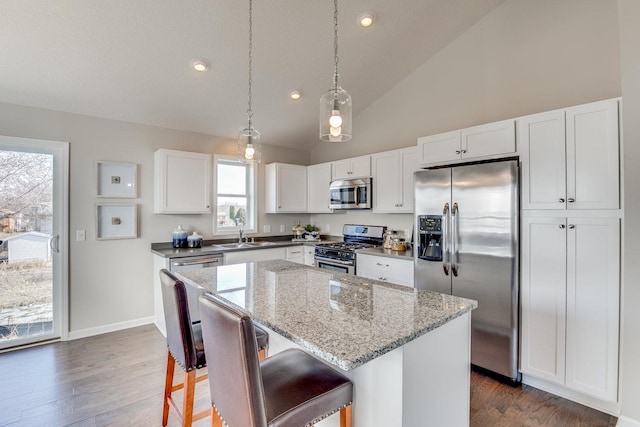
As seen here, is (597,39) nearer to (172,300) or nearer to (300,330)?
(300,330)

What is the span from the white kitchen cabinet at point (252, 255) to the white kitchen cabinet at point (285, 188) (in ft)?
2.37

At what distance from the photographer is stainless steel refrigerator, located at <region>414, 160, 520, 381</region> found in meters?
2.47

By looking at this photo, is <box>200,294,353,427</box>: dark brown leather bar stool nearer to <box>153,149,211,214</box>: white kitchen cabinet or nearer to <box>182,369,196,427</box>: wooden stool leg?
<box>182,369,196,427</box>: wooden stool leg

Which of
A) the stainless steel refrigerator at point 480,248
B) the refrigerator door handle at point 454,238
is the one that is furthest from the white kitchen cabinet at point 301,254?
the refrigerator door handle at point 454,238

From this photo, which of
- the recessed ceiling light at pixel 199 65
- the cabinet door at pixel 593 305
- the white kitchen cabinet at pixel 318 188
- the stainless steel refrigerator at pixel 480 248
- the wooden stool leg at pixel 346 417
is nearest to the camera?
the wooden stool leg at pixel 346 417

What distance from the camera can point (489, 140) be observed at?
2.68 metres

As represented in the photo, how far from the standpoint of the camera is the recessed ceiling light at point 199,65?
118 inches

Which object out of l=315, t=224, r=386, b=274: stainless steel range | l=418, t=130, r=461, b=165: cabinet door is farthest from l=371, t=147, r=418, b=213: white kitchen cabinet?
l=315, t=224, r=386, b=274: stainless steel range

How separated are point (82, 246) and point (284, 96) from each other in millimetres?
2868

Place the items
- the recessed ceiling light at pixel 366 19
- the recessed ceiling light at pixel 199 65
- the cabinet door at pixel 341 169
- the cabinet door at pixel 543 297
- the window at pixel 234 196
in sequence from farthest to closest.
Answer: the window at pixel 234 196 < the cabinet door at pixel 341 169 < the recessed ceiling light at pixel 199 65 < the recessed ceiling light at pixel 366 19 < the cabinet door at pixel 543 297

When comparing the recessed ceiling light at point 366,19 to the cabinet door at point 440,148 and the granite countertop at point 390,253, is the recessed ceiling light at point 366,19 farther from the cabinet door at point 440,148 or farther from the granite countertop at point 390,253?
the granite countertop at point 390,253

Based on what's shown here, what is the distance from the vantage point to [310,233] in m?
4.86

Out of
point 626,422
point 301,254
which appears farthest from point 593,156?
point 301,254

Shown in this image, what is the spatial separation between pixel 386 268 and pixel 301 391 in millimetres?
2282
